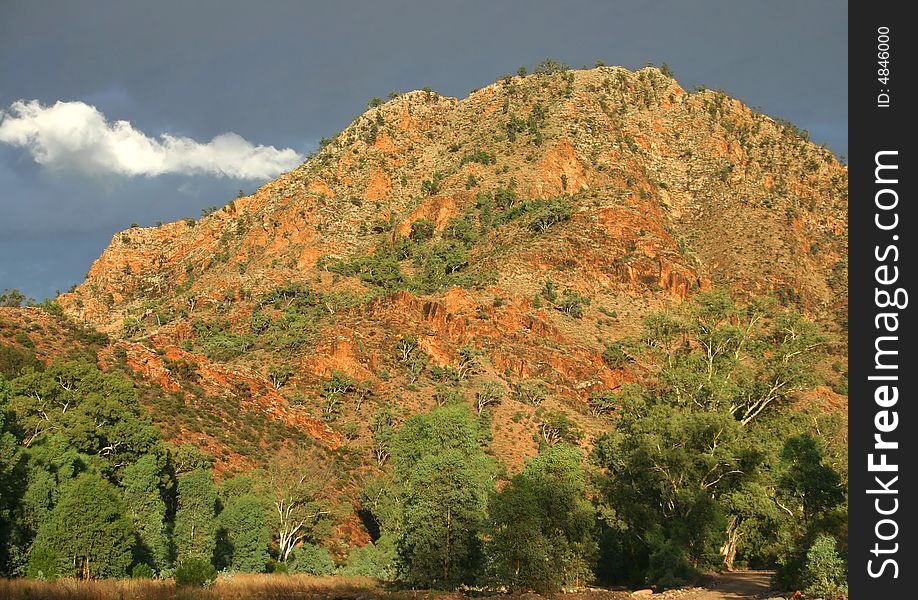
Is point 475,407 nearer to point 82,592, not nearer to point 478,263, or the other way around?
point 478,263

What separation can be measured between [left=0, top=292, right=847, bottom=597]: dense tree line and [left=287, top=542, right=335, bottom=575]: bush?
12 cm

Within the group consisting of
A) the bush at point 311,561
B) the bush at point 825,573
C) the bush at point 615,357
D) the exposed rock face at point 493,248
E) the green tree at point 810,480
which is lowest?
the bush at point 311,561

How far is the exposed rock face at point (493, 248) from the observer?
71938mm

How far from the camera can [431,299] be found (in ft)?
273

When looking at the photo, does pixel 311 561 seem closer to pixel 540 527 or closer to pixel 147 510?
pixel 147 510

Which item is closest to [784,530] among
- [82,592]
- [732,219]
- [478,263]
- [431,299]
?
[82,592]

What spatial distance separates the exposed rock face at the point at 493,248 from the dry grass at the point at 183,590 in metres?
30.2

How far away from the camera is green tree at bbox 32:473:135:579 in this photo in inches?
936

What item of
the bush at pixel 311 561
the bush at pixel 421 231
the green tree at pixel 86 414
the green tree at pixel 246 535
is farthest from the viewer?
the bush at pixel 421 231

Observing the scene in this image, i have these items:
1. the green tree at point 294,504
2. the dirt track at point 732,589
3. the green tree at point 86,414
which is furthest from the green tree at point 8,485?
the dirt track at point 732,589

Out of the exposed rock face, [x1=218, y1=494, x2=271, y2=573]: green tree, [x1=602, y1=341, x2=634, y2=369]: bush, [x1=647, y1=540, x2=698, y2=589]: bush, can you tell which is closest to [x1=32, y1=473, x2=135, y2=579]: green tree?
[x1=218, y1=494, x2=271, y2=573]: green tree

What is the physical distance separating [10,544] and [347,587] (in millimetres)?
11846

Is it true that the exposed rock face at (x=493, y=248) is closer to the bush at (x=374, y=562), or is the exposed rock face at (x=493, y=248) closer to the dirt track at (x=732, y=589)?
the bush at (x=374, y=562)

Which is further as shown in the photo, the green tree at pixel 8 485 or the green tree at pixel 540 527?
the green tree at pixel 540 527
